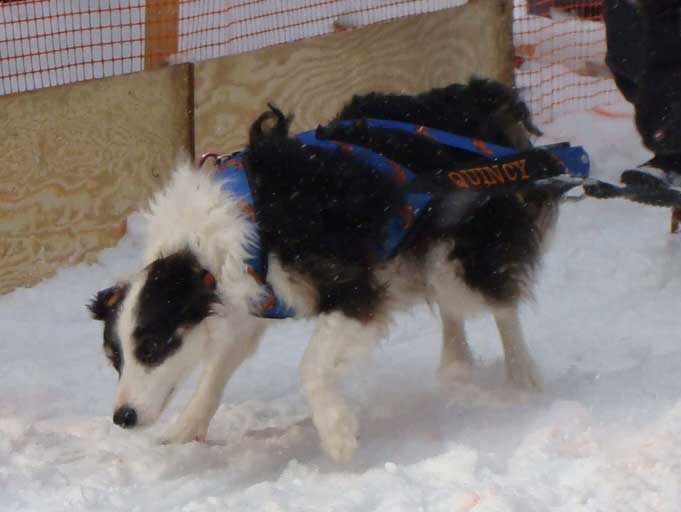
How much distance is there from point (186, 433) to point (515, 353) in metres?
1.42

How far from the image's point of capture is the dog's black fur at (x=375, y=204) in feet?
14.0

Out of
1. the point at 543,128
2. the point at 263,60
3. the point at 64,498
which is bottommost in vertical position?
the point at 64,498

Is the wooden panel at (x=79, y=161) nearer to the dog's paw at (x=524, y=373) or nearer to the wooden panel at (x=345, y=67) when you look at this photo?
the wooden panel at (x=345, y=67)

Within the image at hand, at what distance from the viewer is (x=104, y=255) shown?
264 inches

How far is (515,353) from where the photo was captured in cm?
502

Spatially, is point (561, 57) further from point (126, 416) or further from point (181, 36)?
point (126, 416)

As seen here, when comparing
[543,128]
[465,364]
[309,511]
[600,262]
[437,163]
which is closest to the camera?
[309,511]

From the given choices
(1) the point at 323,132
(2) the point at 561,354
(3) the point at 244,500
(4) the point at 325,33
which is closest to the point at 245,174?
(1) the point at 323,132

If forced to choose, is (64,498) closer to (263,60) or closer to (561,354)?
(561,354)

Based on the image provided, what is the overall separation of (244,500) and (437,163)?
5.00ft

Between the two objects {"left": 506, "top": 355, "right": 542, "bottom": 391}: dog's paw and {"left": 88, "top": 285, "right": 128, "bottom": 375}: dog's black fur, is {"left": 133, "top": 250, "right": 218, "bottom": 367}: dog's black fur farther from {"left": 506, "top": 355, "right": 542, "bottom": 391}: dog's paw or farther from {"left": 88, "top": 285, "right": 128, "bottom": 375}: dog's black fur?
{"left": 506, "top": 355, "right": 542, "bottom": 391}: dog's paw

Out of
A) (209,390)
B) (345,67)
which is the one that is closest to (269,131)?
(209,390)

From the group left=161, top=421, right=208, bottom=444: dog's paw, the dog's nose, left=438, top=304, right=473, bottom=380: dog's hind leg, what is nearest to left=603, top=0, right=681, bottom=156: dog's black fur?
left=438, top=304, right=473, bottom=380: dog's hind leg

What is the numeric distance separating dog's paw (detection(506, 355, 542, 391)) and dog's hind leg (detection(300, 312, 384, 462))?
2.72 feet
